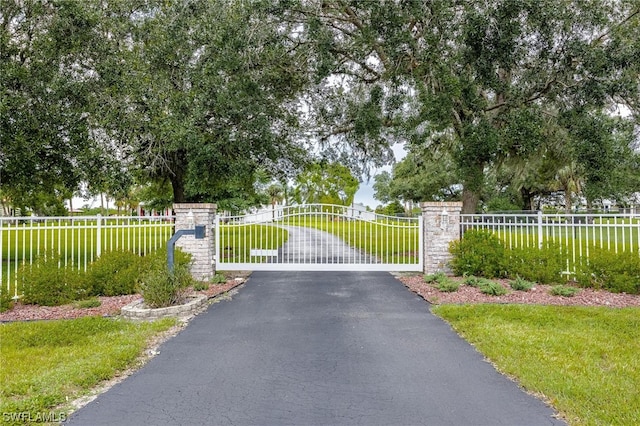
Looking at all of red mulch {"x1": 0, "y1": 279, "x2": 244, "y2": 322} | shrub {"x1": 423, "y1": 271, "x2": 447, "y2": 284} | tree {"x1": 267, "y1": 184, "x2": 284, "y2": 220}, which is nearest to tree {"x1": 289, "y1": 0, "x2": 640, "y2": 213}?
shrub {"x1": 423, "y1": 271, "x2": 447, "y2": 284}

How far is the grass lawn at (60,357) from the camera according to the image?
10.8 feet

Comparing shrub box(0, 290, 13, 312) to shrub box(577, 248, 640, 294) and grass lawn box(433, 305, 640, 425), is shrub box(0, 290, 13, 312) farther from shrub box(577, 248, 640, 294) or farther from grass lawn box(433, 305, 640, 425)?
shrub box(577, 248, 640, 294)

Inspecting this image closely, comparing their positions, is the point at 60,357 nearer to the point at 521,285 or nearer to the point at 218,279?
the point at 218,279

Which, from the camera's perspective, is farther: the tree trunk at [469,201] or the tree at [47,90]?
the tree trunk at [469,201]

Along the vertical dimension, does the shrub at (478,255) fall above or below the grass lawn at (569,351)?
above

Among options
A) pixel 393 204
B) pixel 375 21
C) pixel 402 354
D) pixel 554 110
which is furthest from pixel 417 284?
pixel 393 204

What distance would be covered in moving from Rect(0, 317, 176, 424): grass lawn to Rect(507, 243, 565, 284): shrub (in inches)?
262

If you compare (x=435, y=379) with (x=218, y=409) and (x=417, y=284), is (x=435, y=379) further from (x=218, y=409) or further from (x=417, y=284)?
(x=417, y=284)

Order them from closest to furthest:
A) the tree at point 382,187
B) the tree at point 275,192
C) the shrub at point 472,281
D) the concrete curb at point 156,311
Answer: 1. the concrete curb at point 156,311
2. the shrub at point 472,281
3. the tree at point 382,187
4. the tree at point 275,192

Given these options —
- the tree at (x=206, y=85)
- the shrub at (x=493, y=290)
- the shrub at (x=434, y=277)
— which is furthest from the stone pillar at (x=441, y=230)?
the tree at (x=206, y=85)

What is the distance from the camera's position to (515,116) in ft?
30.1

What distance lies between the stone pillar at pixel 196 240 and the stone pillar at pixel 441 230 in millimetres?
4906

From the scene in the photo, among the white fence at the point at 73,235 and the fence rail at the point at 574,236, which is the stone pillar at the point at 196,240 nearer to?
the white fence at the point at 73,235

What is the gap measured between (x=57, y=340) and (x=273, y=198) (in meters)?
70.2
